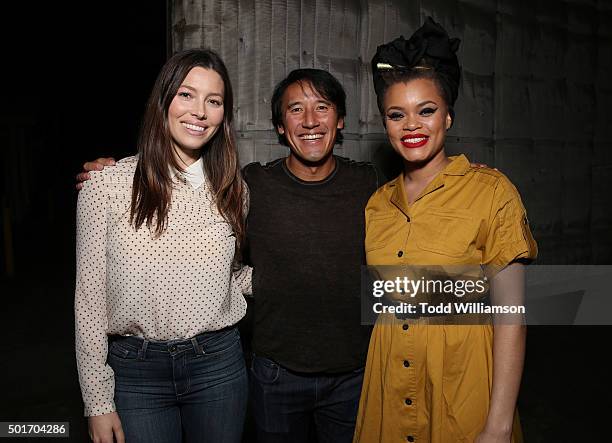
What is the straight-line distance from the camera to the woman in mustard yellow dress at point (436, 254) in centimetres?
155

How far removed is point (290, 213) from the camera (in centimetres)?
205

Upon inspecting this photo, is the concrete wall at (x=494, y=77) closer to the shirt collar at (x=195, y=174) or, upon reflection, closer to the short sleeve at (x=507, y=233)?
the shirt collar at (x=195, y=174)

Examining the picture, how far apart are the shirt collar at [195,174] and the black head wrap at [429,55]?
2.44ft

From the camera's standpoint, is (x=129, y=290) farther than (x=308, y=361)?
No

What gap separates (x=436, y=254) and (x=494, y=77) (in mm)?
2941

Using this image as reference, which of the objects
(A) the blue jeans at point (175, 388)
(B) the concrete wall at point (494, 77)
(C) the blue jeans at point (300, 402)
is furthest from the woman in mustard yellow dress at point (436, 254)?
(B) the concrete wall at point (494, 77)

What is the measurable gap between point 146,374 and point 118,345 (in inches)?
5.6

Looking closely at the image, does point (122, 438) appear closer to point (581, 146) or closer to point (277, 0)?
point (277, 0)

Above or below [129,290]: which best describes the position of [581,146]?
above

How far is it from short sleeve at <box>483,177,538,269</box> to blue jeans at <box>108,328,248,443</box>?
966mm

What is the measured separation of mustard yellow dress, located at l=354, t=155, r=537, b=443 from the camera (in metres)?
1.59

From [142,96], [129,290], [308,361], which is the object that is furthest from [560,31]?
[142,96]

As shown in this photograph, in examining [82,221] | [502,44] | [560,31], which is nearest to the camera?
[82,221]

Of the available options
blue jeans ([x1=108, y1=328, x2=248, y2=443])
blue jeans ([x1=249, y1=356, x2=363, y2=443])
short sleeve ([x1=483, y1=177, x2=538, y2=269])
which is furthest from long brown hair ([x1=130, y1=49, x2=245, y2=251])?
short sleeve ([x1=483, y1=177, x2=538, y2=269])
